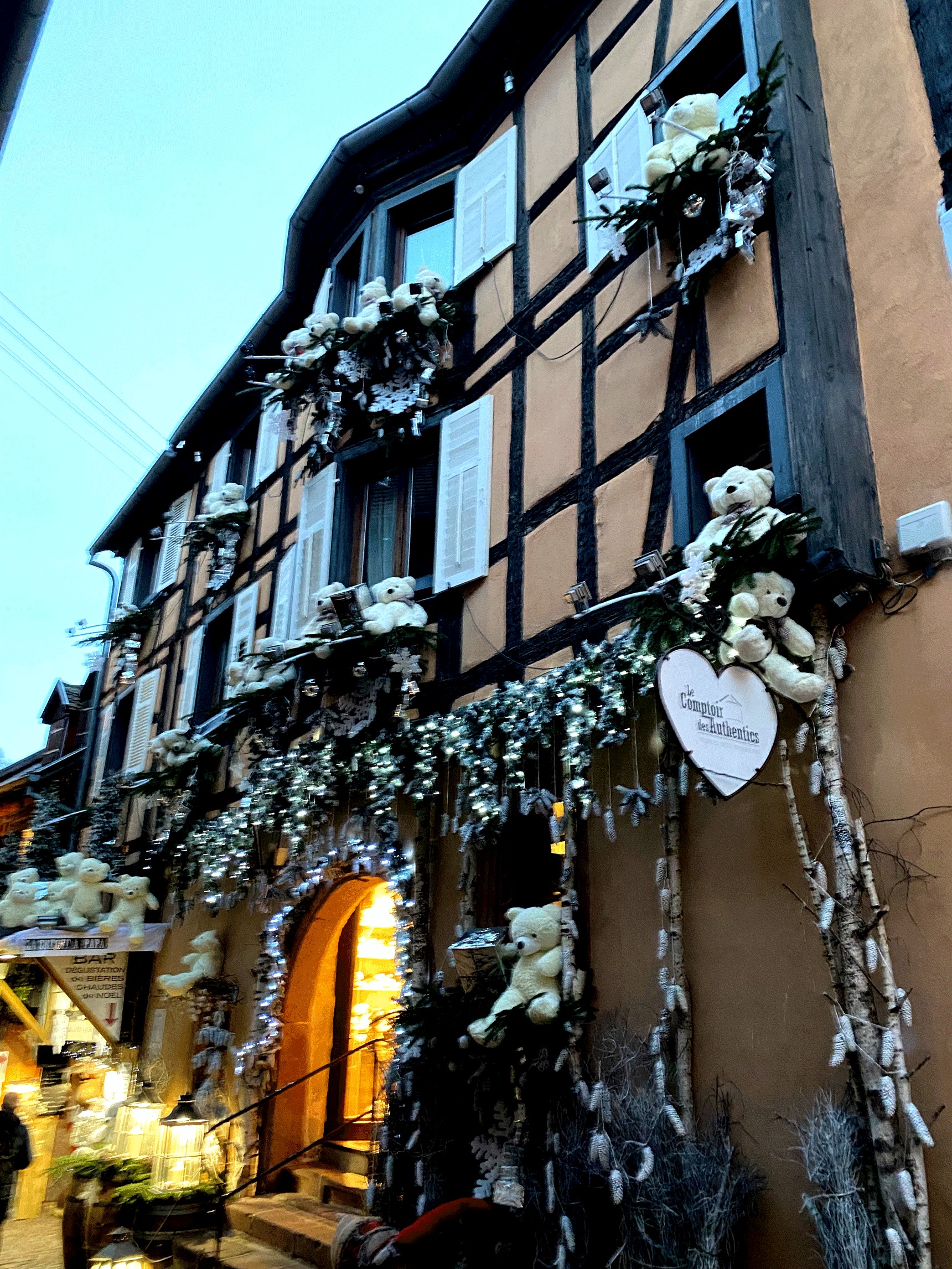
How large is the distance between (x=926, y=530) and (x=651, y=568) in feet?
4.45

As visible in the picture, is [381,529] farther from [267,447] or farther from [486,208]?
[267,447]

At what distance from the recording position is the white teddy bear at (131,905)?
9.73 m

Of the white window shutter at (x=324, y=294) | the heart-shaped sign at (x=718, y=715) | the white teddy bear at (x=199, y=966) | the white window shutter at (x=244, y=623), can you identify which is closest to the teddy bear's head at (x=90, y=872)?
the white teddy bear at (x=199, y=966)

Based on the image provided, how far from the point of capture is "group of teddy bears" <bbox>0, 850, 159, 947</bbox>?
9703 millimetres

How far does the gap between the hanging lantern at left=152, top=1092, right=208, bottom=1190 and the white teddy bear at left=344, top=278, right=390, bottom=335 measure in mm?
6036

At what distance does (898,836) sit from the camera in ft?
12.6

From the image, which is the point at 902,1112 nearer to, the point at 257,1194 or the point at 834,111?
the point at 834,111

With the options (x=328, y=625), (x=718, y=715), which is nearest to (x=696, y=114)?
(x=718, y=715)

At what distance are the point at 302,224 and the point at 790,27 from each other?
597 cm

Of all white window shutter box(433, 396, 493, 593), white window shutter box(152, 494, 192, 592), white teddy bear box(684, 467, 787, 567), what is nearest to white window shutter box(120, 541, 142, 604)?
white window shutter box(152, 494, 192, 592)

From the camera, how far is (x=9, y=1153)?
6.62 meters

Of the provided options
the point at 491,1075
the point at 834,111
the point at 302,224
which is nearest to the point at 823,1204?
the point at 491,1075

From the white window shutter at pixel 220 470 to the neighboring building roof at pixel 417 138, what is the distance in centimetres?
81

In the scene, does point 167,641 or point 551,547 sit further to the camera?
point 167,641
